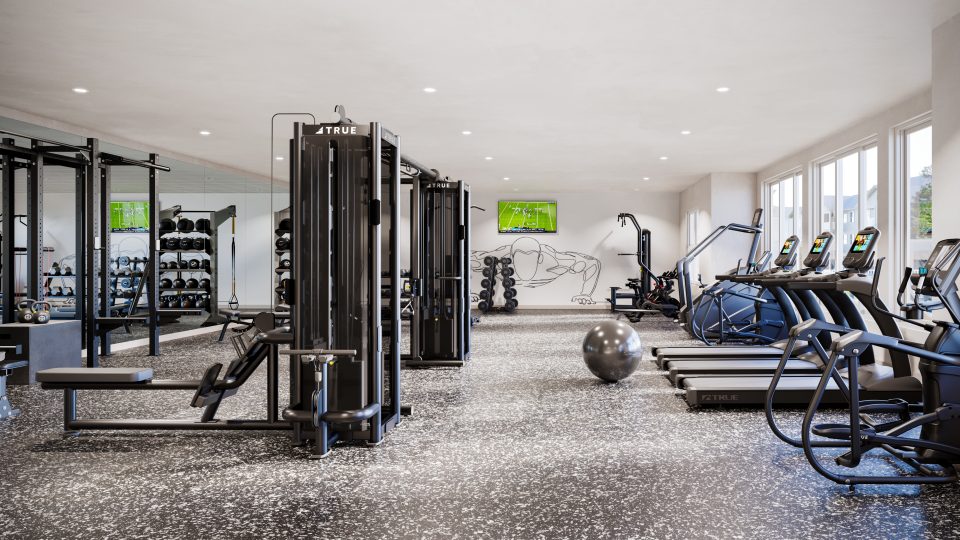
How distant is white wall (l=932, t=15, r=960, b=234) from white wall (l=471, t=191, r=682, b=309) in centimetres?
950

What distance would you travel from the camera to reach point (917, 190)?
6121mm

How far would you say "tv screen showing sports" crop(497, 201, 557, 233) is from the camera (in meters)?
14.0

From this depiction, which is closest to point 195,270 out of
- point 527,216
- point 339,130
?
point 339,130

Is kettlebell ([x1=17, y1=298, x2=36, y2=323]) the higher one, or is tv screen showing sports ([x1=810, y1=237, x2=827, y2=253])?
tv screen showing sports ([x1=810, y1=237, x2=827, y2=253])

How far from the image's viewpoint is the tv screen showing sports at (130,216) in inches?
310

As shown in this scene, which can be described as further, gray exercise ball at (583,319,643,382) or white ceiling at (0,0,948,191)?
gray exercise ball at (583,319,643,382)

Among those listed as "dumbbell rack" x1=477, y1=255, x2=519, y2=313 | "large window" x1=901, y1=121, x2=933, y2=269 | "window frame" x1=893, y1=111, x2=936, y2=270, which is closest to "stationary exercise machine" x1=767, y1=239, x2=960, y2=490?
"large window" x1=901, y1=121, x2=933, y2=269

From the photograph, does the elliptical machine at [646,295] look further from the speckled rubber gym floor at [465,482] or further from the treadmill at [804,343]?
the speckled rubber gym floor at [465,482]

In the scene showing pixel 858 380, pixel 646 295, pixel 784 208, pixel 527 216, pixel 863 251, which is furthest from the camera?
pixel 527 216

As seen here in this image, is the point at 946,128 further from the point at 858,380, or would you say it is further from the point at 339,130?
the point at 339,130

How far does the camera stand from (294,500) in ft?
8.77

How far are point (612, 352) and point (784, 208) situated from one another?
20.1 feet

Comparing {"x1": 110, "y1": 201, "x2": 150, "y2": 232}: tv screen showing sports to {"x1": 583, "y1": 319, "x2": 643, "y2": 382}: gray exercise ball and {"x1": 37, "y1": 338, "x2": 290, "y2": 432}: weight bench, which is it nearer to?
{"x1": 37, "y1": 338, "x2": 290, "y2": 432}: weight bench

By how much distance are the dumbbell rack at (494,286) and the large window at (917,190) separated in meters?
7.68
